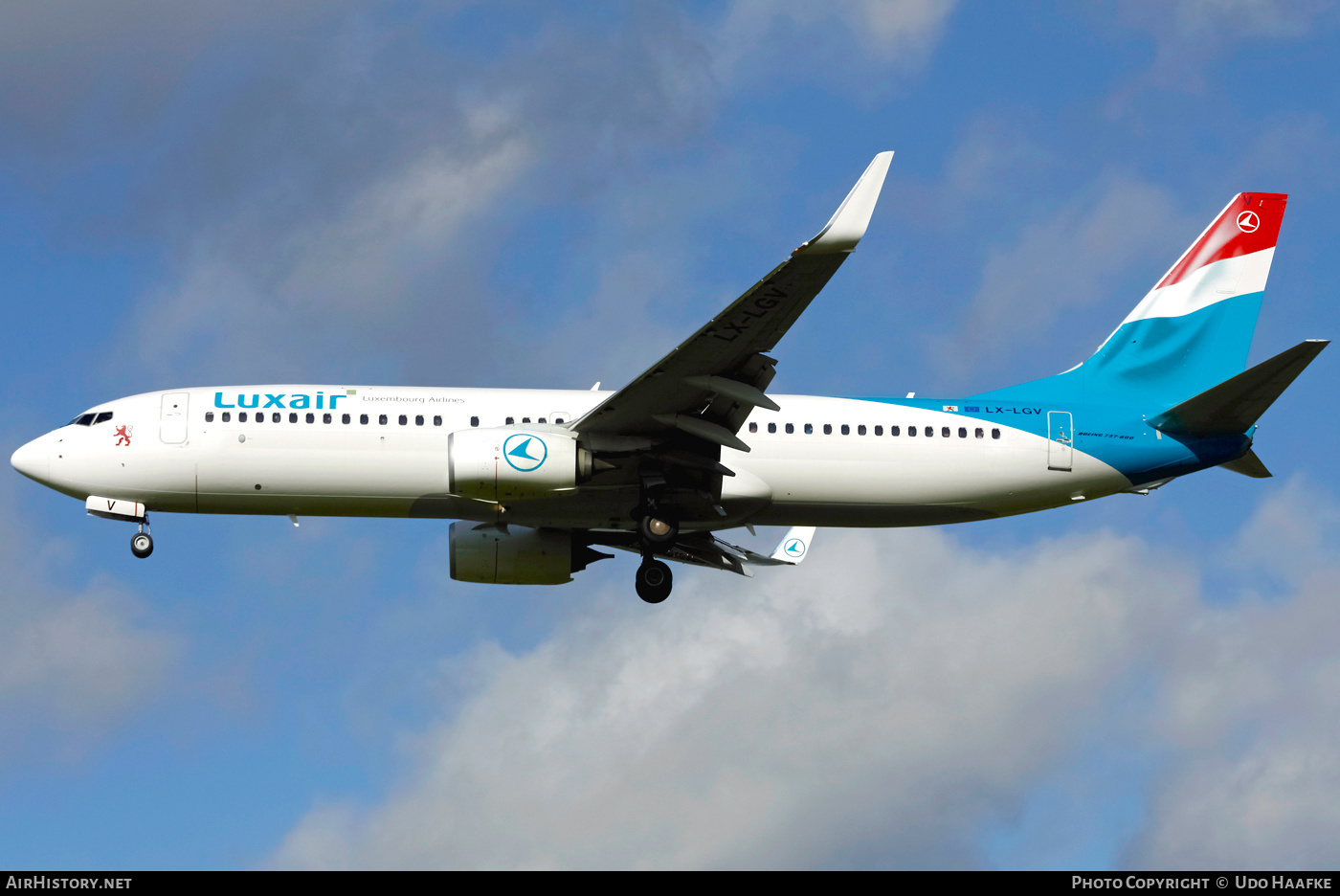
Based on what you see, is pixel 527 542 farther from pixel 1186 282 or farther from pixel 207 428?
pixel 1186 282

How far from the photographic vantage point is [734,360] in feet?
98.1

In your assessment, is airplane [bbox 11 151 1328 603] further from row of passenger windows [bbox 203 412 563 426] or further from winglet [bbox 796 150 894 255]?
winglet [bbox 796 150 894 255]

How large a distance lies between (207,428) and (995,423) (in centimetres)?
1865

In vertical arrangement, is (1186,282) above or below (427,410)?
above

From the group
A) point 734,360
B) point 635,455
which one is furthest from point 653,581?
point 734,360

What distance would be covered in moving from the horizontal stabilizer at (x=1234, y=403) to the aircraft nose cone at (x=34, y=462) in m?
26.5

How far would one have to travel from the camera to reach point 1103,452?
1398 inches

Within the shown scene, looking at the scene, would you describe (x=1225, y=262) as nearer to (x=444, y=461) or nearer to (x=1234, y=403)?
(x=1234, y=403)

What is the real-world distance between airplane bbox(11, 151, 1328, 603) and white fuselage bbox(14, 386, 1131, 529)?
0.16 feet

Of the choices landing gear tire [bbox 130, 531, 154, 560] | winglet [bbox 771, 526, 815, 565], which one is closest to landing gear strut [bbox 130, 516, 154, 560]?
landing gear tire [bbox 130, 531, 154, 560]

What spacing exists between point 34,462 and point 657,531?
14616 mm

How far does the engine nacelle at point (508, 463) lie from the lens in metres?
31.0
